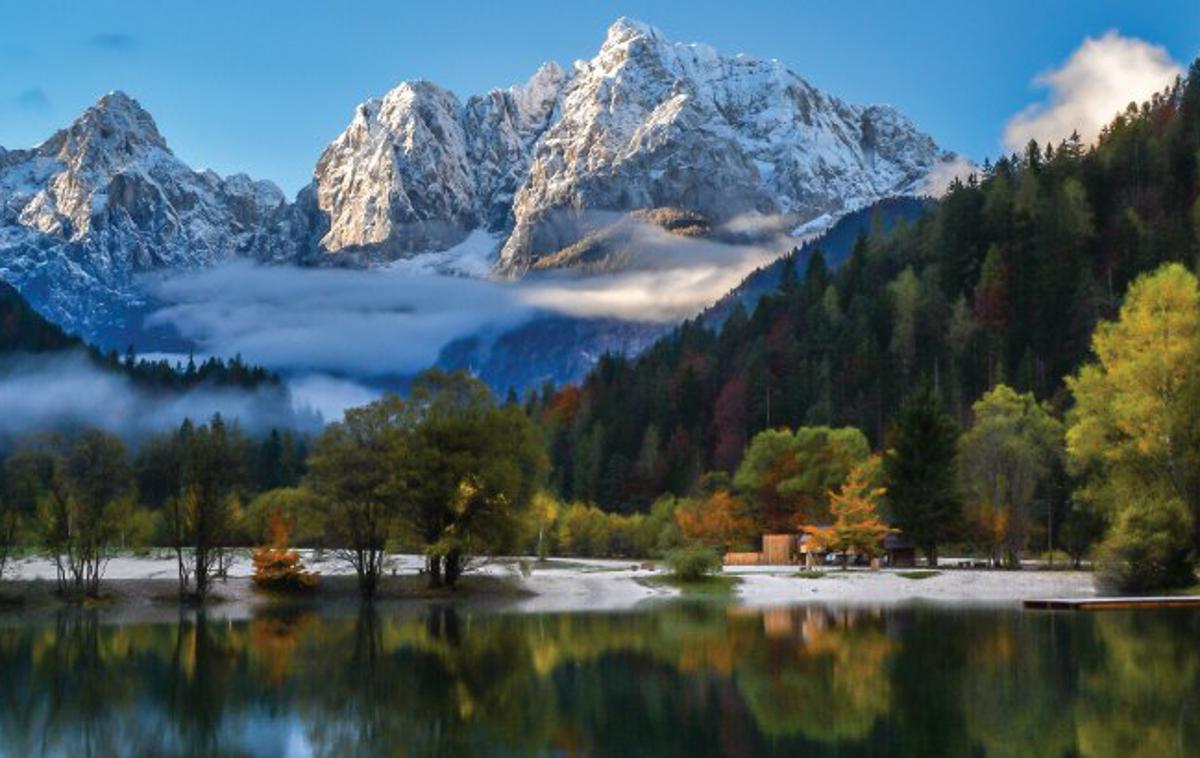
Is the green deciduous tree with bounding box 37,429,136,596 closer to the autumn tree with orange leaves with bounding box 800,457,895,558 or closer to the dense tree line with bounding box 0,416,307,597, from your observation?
the dense tree line with bounding box 0,416,307,597

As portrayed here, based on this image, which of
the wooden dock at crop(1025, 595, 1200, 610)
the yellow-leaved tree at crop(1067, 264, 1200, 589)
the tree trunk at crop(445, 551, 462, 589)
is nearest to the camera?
the wooden dock at crop(1025, 595, 1200, 610)

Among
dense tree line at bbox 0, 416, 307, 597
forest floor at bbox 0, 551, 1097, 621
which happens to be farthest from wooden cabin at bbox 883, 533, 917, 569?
dense tree line at bbox 0, 416, 307, 597

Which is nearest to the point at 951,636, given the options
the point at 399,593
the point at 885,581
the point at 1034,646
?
the point at 1034,646

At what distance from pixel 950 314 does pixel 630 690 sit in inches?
5064

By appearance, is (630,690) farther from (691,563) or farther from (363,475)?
(691,563)

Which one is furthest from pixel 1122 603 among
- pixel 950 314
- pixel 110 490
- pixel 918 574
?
pixel 950 314

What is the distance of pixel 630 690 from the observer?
93.6 ft

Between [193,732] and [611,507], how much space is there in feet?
477

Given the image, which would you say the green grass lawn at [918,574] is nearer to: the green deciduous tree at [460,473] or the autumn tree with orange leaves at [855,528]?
the autumn tree with orange leaves at [855,528]

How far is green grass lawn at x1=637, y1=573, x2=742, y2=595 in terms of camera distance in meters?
74.9

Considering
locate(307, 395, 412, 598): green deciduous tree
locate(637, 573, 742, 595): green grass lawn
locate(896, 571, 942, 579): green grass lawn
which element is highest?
locate(307, 395, 412, 598): green deciduous tree

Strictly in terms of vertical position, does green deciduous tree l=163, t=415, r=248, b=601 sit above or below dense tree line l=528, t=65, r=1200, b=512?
below

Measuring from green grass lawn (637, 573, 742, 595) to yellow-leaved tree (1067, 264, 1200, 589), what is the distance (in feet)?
74.5

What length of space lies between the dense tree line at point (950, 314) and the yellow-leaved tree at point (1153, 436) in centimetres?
5422
